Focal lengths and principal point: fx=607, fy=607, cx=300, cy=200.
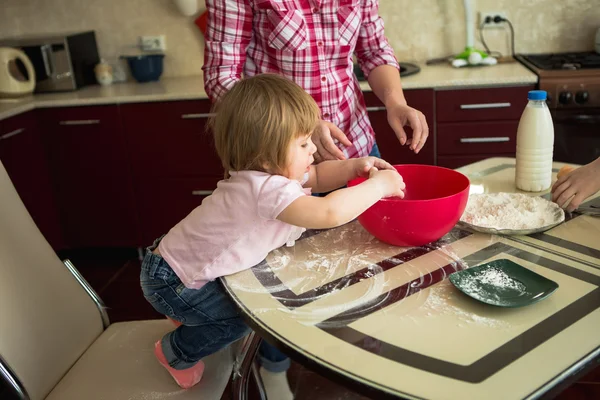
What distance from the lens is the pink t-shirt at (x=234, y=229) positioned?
110 centimetres

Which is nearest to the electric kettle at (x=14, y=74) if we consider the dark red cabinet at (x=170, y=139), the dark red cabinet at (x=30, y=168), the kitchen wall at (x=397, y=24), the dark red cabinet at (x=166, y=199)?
the dark red cabinet at (x=30, y=168)

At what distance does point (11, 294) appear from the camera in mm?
1234

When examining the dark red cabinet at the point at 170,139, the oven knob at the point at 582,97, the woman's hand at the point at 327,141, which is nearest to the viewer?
the woman's hand at the point at 327,141

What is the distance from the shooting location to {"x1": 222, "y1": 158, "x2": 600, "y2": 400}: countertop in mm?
799

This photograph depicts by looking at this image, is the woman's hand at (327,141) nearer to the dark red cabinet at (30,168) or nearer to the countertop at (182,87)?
the countertop at (182,87)

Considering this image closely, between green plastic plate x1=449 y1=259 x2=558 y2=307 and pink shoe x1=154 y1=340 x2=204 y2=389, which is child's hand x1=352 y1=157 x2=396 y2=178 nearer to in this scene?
green plastic plate x1=449 y1=259 x2=558 y2=307

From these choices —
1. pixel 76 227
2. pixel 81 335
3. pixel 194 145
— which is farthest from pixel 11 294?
pixel 76 227

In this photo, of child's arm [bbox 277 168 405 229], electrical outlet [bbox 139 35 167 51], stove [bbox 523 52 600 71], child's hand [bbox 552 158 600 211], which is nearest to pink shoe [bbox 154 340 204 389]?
child's arm [bbox 277 168 405 229]

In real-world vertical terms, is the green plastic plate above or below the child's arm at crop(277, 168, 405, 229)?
below

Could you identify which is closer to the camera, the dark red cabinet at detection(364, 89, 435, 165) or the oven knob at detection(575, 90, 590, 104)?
the oven knob at detection(575, 90, 590, 104)

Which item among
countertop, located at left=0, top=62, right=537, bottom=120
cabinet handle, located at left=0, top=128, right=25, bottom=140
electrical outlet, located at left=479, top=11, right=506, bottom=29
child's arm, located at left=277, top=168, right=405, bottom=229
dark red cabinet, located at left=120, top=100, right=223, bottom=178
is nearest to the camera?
child's arm, located at left=277, top=168, right=405, bottom=229

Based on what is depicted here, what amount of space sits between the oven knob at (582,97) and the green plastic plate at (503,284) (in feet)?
5.32

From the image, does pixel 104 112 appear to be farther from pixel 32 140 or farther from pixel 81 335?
pixel 81 335

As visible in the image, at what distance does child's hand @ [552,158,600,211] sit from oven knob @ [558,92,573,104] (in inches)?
48.8
